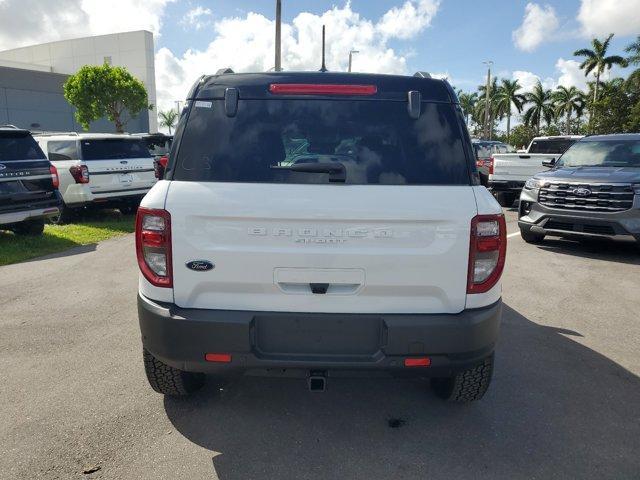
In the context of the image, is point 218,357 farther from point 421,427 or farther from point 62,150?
point 62,150

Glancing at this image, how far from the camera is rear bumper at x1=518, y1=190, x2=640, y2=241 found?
7.10 meters

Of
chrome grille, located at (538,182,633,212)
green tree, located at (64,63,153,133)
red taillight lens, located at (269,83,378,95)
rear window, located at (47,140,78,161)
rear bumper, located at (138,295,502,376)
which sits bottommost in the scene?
rear bumper, located at (138,295,502,376)

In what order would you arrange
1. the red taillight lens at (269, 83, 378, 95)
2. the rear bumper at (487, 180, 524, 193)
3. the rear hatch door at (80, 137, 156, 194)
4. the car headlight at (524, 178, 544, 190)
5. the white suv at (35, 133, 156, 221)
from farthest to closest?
the rear bumper at (487, 180, 524, 193) → the rear hatch door at (80, 137, 156, 194) → the white suv at (35, 133, 156, 221) → the car headlight at (524, 178, 544, 190) → the red taillight lens at (269, 83, 378, 95)

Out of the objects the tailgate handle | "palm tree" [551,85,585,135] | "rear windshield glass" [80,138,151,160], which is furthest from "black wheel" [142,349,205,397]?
"palm tree" [551,85,585,135]

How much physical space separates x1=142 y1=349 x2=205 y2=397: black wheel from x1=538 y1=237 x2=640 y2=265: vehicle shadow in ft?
22.0

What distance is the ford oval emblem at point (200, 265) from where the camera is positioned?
248 centimetres

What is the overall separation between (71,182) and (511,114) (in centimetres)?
7455

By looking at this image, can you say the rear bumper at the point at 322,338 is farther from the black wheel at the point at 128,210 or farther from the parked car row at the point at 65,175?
the black wheel at the point at 128,210

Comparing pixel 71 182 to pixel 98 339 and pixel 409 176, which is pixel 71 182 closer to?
pixel 98 339

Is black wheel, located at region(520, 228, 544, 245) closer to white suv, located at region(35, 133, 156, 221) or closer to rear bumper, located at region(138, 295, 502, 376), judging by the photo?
rear bumper, located at region(138, 295, 502, 376)

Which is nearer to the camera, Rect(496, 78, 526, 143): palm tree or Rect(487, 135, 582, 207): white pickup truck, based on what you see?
Rect(487, 135, 582, 207): white pickup truck

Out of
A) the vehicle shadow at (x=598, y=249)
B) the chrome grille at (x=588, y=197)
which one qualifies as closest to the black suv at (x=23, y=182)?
the chrome grille at (x=588, y=197)

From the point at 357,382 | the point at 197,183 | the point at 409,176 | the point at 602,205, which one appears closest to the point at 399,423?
the point at 357,382

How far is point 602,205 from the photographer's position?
24.2ft
